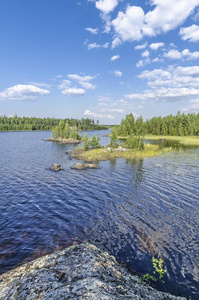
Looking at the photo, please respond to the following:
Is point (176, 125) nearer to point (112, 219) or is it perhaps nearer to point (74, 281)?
point (112, 219)

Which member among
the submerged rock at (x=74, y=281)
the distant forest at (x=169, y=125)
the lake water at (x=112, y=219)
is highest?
the distant forest at (x=169, y=125)

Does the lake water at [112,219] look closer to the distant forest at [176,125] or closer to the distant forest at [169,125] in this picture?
the distant forest at [169,125]

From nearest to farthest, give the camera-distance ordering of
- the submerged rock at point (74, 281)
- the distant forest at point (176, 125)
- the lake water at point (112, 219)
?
the submerged rock at point (74, 281)
the lake water at point (112, 219)
the distant forest at point (176, 125)

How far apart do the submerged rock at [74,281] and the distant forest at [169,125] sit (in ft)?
477

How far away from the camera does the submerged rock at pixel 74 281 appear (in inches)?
295

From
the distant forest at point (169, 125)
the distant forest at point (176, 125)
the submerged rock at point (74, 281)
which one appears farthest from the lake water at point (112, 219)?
the distant forest at point (176, 125)

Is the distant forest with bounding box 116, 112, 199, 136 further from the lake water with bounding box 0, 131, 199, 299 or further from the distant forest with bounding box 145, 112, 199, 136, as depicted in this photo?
the lake water with bounding box 0, 131, 199, 299

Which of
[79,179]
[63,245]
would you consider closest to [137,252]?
[63,245]

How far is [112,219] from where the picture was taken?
19.0 meters

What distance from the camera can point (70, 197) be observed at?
83.3 ft

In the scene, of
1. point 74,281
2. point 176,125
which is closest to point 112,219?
point 74,281

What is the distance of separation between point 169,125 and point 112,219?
17297 centimetres

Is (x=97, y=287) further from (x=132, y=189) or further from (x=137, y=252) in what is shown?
(x=132, y=189)

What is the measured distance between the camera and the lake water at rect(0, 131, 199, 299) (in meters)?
13.0
